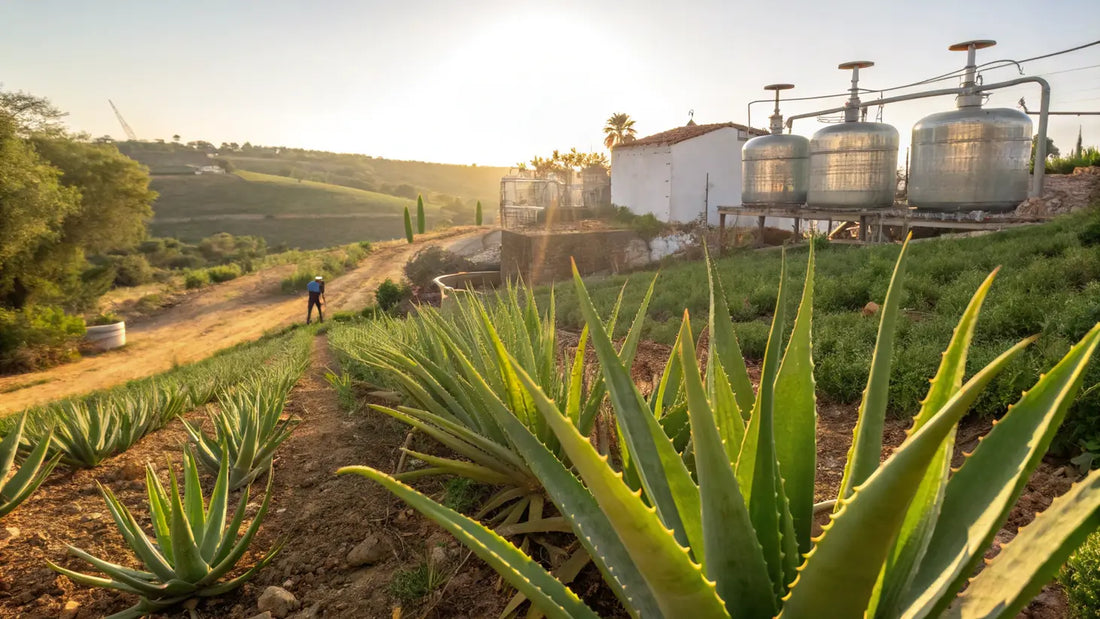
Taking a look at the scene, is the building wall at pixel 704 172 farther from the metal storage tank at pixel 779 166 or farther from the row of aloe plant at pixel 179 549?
the row of aloe plant at pixel 179 549

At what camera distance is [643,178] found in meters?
24.4

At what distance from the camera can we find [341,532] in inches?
99.3

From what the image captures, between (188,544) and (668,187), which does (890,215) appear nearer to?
(668,187)

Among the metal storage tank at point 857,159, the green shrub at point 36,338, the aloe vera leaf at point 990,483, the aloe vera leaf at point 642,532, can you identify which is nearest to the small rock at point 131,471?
the aloe vera leaf at point 642,532

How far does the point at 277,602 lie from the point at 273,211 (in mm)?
73324

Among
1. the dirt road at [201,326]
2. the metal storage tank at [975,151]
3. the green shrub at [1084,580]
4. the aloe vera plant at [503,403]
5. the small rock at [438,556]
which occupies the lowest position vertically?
the dirt road at [201,326]

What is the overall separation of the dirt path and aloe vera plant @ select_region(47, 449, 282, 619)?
112mm

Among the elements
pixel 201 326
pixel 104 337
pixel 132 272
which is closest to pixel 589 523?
pixel 104 337

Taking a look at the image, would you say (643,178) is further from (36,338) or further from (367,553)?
(367,553)

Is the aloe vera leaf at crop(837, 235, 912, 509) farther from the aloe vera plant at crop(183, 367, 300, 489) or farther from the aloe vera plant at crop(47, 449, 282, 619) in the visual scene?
the aloe vera plant at crop(183, 367, 300, 489)

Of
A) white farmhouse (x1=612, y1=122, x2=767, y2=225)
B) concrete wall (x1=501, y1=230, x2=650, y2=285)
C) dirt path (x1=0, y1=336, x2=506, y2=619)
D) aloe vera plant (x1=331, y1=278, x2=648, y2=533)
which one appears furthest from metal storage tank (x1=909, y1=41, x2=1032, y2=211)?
dirt path (x1=0, y1=336, x2=506, y2=619)

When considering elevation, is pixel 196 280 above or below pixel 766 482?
below

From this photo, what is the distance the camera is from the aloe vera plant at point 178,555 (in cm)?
203

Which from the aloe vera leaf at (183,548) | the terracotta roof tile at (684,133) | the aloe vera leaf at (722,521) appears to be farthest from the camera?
the terracotta roof tile at (684,133)
